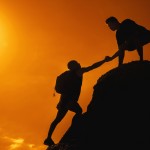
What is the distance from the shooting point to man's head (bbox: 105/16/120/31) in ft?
42.1

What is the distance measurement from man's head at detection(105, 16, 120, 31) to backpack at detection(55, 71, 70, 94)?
2877 millimetres

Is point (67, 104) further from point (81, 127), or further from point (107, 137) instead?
point (107, 137)

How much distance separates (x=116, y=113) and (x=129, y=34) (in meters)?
3.69

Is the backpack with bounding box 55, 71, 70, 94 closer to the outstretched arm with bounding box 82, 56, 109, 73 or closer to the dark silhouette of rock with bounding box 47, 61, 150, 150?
the outstretched arm with bounding box 82, 56, 109, 73

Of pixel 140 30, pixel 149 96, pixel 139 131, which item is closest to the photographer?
pixel 139 131

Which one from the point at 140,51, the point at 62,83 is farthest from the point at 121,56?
the point at 62,83

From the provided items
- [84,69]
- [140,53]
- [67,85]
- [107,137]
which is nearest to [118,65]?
[140,53]

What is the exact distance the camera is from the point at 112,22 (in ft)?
42.3

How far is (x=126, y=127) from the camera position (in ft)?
35.4

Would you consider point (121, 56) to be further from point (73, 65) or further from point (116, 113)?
point (116, 113)

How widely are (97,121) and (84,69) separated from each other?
2206 mm

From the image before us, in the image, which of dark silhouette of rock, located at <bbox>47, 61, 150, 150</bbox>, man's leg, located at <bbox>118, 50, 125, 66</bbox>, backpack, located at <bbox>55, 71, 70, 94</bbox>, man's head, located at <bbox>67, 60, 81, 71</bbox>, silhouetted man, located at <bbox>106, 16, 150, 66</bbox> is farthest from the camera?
man's leg, located at <bbox>118, 50, 125, 66</bbox>

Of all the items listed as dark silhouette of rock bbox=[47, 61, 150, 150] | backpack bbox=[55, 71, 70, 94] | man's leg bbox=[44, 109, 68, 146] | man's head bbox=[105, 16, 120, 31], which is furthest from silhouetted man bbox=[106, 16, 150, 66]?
man's leg bbox=[44, 109, 68, 146]

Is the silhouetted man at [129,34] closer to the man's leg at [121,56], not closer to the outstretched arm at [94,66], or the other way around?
the man's leg at [121,56]
